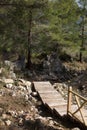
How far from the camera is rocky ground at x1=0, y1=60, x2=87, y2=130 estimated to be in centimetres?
866

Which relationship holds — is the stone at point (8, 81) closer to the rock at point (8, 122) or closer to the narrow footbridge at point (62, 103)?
the narrow footbridge at point (62, 103)

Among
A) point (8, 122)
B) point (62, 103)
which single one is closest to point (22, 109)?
point (8, 122)

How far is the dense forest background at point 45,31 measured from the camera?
669 inches

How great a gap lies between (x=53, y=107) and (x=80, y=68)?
487 inches

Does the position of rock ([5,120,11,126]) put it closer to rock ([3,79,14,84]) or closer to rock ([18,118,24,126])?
rock ([18,118,24,126])

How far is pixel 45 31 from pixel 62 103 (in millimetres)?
9342

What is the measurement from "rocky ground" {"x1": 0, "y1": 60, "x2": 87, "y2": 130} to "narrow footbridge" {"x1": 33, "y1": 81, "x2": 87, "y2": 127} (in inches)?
10.3

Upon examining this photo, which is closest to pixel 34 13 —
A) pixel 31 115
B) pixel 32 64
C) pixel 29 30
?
pixel 29 30

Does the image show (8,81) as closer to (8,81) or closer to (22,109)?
(8,81)

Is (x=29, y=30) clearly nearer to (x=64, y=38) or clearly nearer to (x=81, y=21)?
(x=64, y=38)

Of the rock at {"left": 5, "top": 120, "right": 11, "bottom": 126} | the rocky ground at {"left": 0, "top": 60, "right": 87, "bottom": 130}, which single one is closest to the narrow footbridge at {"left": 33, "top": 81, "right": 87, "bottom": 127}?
the rocky ground at {"left": 0, "top": 60, "right": 87, "bottom": 130}

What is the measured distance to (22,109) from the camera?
9.95 metres

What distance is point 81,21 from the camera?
893 inches

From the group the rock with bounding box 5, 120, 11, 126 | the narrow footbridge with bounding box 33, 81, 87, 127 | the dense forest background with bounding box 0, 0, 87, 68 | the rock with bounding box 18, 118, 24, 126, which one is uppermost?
the dense forest background with bounding box 0, 0, 87, 68
